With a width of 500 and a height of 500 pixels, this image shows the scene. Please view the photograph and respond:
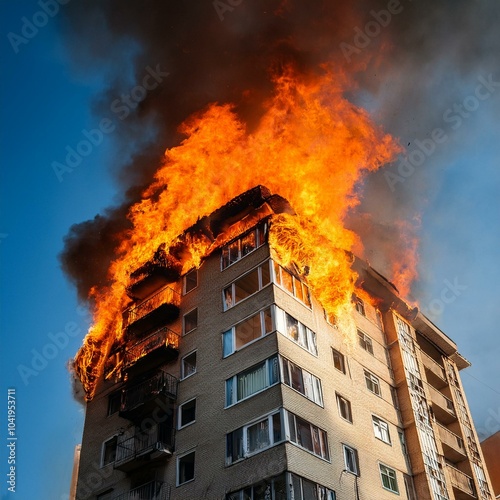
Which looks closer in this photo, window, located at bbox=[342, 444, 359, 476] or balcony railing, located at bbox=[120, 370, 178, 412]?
window, located at bbox=[342, 444, 359, 476]

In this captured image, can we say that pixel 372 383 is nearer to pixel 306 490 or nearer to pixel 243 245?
pixel 243 245

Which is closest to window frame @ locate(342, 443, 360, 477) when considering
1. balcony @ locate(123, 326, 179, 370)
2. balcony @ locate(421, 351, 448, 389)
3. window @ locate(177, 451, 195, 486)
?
window @ locate(177, 451, 195, 486)

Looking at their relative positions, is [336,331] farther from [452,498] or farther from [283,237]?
[452,498]

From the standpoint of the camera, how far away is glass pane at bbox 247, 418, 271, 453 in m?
23.3

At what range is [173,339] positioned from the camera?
99.7 ft

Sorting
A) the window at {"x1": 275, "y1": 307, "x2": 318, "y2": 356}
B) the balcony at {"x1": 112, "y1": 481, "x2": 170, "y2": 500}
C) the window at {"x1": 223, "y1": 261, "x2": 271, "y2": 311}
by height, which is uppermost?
the window at {"x1": 223, "y1": 261, "x2": 271, "y2": 311}

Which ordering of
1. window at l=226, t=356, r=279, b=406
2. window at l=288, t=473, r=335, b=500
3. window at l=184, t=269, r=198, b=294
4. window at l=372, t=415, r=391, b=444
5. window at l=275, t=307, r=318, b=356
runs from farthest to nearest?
window at l=184, t=269, r=198, b=294, window at l=372, t=415, r=391, b=444, window at l=275, t=307, r=318, b=356, window at l=226, t=356, r=279, b=406, window at l=288, t=473, r=335, b=500

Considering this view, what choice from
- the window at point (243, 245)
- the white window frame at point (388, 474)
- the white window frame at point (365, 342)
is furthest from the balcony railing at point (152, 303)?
the white window frame at point (388, 474)

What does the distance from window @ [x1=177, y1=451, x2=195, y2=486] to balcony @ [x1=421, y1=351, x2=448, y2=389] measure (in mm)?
18517

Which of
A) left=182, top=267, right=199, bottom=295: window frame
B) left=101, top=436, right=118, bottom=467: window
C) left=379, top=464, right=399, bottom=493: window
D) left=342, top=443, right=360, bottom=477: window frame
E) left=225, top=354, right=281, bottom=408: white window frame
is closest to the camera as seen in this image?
left=225, top=354, right=281, bottom=408: white window frame

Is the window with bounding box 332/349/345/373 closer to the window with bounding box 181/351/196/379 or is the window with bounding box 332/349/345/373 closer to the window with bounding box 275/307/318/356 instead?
the window with bounding box 275/307/318/356

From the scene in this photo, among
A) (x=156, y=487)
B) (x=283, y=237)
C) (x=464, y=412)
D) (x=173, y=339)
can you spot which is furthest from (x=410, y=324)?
(x=156, y=487)

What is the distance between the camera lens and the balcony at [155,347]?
97.4ft

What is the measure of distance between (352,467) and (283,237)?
11.2m
